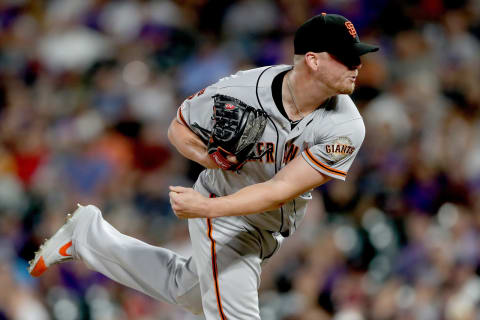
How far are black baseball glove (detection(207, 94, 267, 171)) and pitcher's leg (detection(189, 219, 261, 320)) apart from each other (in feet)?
1.44

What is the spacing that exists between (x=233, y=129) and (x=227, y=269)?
74cm

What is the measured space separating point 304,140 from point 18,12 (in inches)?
256

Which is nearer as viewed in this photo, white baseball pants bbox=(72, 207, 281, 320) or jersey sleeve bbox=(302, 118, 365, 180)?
jersey sleeve bbox=(302, 118, 365, 180)

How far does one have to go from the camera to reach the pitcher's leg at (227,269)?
361 centimetres

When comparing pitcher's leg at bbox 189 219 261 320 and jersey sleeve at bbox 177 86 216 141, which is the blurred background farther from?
jersey sleeve at bbox 177 86 216 141

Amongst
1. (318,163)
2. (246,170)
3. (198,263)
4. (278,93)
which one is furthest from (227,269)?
(278,93)

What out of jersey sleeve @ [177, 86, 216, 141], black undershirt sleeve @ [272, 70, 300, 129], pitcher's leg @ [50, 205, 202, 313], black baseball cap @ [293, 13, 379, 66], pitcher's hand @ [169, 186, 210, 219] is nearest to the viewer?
pitcher's hand @ [169, 186, 210, 219]

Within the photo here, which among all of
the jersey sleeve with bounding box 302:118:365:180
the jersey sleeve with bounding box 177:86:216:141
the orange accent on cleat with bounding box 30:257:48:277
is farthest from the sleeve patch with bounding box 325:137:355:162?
the orange accent on cleat with bounding box 30:257:48:277

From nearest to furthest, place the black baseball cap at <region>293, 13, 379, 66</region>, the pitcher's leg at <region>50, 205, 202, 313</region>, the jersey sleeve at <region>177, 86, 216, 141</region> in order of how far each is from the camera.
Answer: the black baseball cap at <region>293, 13, 379, 66</region>, the jersey sleeve at <region>177, 86, 216, 141</region>, the pitcher's leg at <region>50, 205, 202, 313</region>

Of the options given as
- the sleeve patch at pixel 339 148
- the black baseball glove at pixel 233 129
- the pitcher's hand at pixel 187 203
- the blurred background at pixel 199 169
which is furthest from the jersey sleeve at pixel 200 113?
the blurred background at pixel 199 169

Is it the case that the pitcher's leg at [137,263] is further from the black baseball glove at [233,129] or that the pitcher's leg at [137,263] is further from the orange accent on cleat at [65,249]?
the black baseball glove at [233,129]

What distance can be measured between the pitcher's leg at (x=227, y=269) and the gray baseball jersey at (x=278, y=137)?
0.14 meters

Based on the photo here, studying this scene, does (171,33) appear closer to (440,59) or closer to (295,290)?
(440,59)

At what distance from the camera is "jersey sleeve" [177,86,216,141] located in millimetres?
3570
